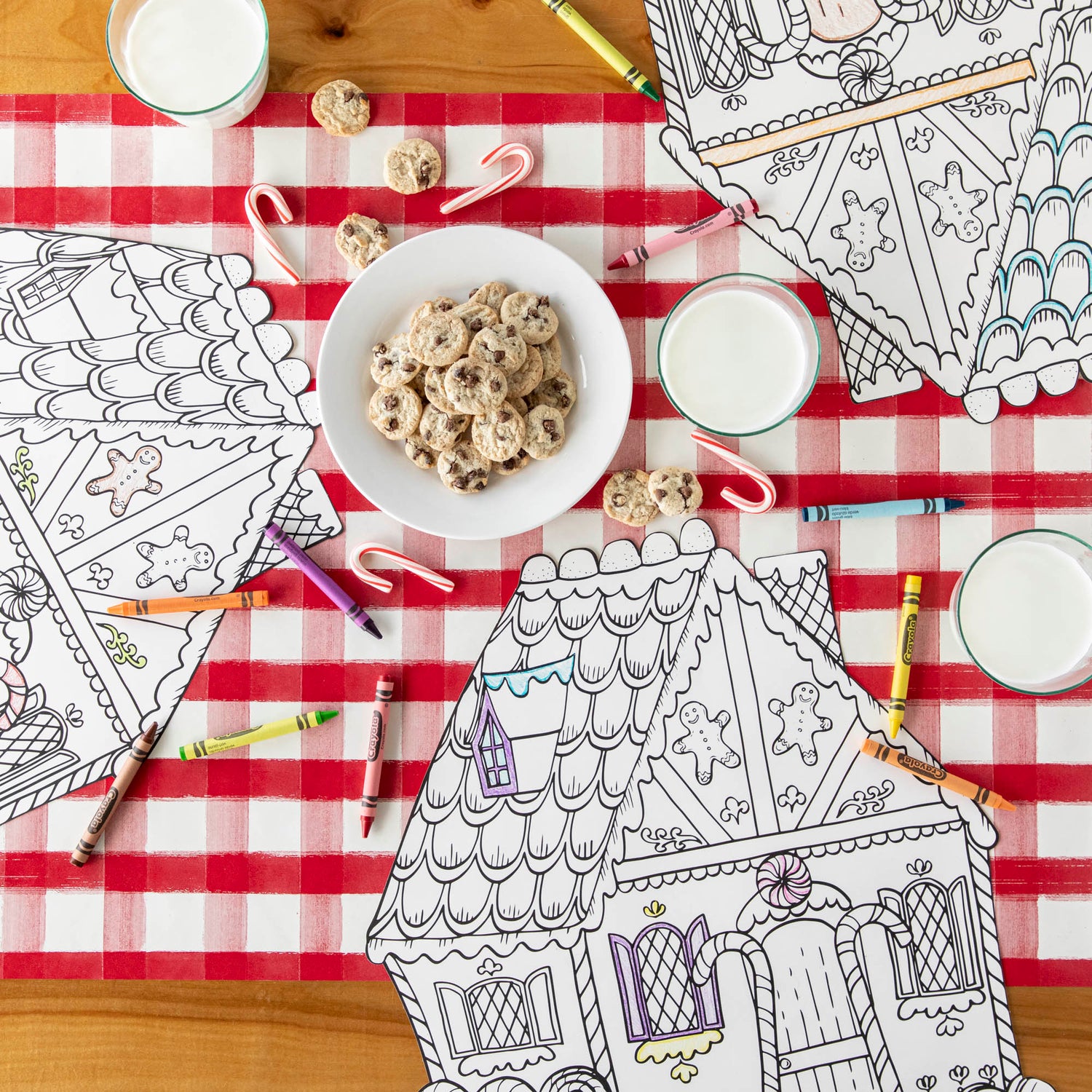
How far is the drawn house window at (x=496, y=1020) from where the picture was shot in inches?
47.8

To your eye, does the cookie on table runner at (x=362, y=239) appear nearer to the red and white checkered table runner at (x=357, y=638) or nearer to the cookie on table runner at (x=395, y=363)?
the red and white checkered table runner at (x=357, y=638)

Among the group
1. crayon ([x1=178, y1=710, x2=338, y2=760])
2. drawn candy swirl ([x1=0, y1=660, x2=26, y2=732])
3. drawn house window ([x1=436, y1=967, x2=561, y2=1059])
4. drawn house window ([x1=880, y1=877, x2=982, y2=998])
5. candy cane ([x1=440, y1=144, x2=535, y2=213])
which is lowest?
drawn house window ([x1=436, y1=967, x2=561, y2=1059])

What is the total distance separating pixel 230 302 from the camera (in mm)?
1227

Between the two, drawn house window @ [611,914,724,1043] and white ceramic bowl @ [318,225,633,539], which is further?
drawn house window @ [611,914,724,1043]

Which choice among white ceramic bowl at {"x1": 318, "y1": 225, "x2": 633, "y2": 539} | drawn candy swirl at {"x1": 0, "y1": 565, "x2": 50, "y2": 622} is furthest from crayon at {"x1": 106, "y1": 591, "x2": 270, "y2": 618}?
white ceramic bowl at {"x1": 318, "y1": 225, "x2": 633, "y2": 539}

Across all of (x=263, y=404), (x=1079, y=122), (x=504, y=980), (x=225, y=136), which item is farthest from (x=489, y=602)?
(x=1079, y=122)

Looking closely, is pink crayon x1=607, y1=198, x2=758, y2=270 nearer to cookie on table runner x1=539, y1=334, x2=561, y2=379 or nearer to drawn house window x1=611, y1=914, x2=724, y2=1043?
cookie on table runner x1=539, y1=334, x2=561, y2=379

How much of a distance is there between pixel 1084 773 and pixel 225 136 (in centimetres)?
172

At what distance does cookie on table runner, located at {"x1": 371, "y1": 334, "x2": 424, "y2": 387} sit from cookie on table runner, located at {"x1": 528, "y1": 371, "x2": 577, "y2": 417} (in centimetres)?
18

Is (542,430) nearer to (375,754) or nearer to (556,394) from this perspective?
(556,394)

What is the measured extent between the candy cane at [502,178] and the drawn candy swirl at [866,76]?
519 millimetres

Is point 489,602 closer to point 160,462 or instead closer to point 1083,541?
point 160,462

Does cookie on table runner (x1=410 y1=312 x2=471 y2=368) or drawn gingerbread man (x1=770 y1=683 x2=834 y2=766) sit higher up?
cookie on table runner (x1=410 y1=312 x2=471 y2=368)

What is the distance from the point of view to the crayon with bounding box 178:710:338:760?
120 centimetres
